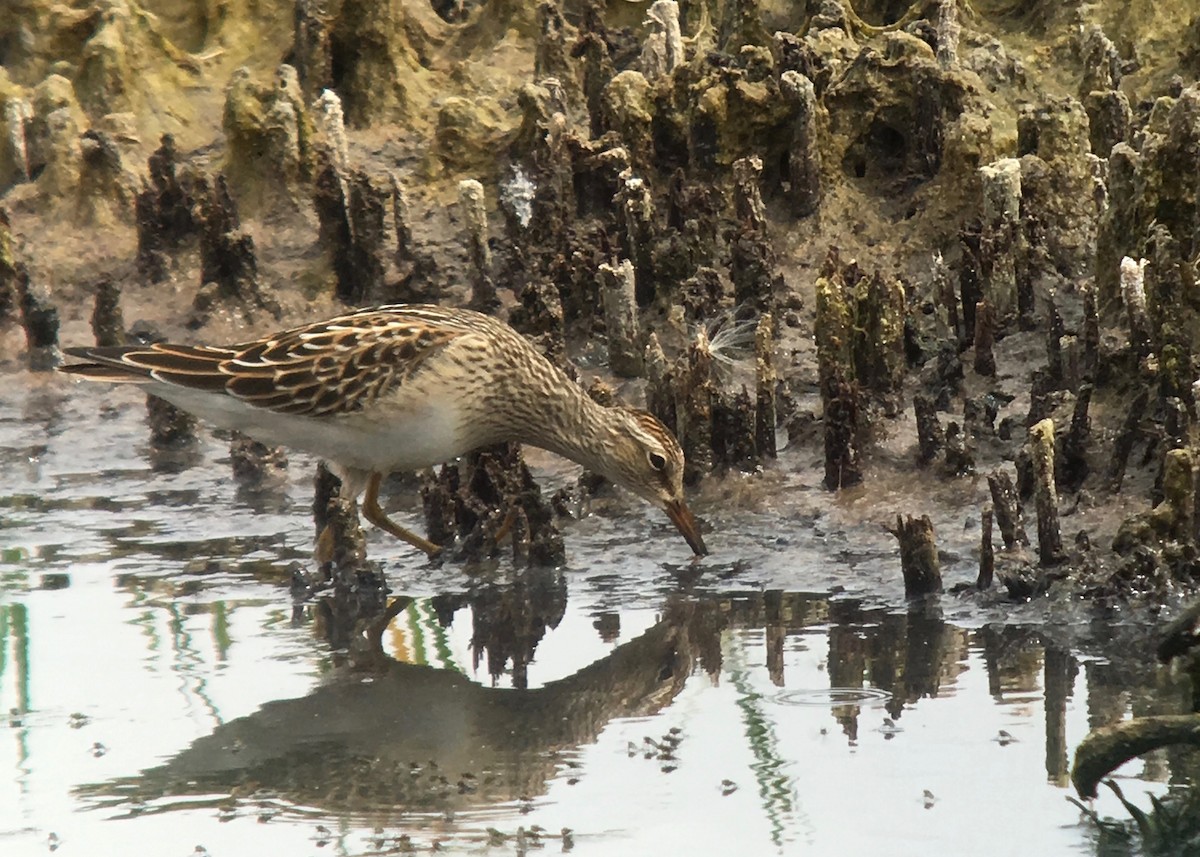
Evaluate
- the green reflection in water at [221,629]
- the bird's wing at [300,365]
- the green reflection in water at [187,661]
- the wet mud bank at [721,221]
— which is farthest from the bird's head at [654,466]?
the green reflection in water at [187,661]

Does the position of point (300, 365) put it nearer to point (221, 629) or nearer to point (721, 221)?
point (221, 629)

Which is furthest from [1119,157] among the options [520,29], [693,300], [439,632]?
[520,29]

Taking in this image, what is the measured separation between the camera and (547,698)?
6.31m

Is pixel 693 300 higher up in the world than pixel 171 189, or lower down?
lower down

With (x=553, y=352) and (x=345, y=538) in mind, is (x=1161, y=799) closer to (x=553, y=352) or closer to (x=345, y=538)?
(x=345, y=538)

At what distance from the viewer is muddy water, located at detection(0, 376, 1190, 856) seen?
204 inches

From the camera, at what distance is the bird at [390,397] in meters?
7.76

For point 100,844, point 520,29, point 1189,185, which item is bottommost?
point 100,844

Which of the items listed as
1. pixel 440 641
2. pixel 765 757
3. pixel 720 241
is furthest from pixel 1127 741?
pixel 720 241

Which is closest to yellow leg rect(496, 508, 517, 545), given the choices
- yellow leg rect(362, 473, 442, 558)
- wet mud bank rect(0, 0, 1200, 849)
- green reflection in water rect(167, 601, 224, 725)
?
wet mud bank rect(0, 0, 1200, 849)

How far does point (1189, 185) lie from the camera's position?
8.28 meters

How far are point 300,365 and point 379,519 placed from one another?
809 millimetres

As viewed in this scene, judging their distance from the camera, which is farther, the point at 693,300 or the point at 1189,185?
the point at 693,300

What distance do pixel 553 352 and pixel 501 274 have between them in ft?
4.14
